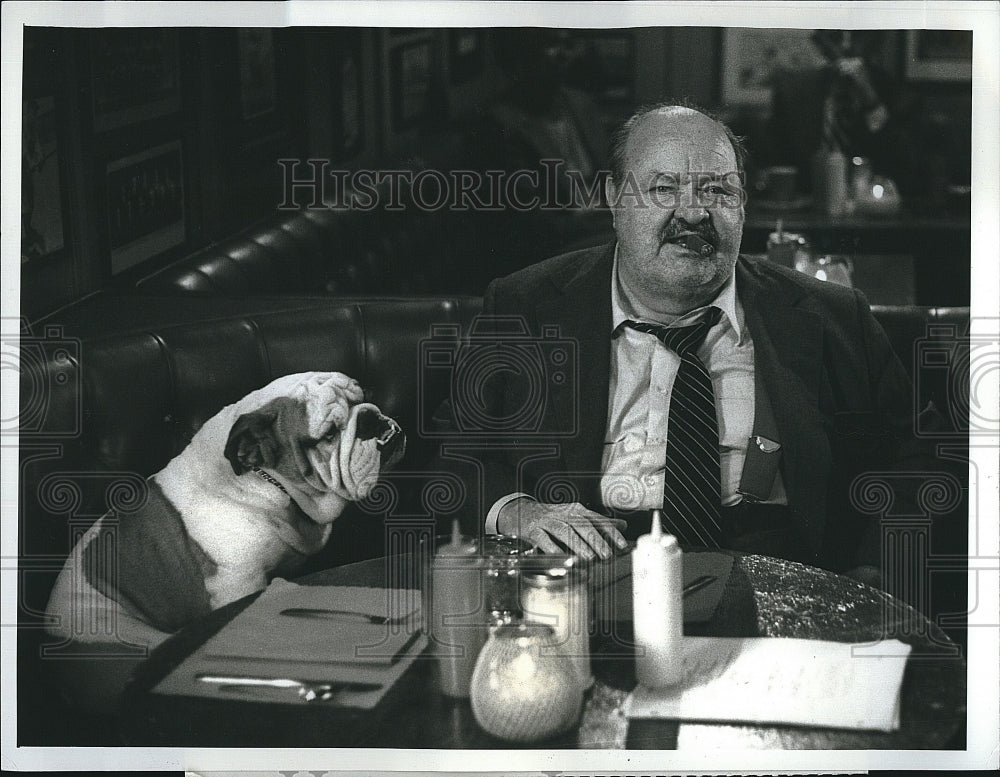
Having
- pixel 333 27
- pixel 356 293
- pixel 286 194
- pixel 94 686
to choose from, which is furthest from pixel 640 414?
pixel 94 686

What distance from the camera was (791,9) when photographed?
6.64 ft

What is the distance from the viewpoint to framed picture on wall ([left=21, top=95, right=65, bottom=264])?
2.03 meters

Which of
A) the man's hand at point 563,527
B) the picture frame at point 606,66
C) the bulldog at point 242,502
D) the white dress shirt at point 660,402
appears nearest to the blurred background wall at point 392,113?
the picture frame at point 606,66

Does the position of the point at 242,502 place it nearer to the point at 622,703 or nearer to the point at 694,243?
the point at 622,703

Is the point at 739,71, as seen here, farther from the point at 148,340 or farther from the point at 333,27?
the point at 148,340

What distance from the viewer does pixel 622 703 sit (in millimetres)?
1961

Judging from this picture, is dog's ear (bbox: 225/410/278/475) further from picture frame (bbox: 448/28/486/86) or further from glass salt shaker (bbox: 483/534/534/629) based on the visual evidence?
picture frame (bbox: 448/28/486/86)

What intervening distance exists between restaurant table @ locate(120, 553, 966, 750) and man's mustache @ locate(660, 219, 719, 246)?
0.53 m

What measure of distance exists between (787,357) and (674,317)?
198 millimetres

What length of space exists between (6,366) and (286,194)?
22.0 inches

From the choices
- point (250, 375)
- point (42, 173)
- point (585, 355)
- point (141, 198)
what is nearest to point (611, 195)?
point (585, 355)

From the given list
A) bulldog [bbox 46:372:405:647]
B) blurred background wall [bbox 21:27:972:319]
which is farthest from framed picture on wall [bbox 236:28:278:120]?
bulldog [bbox 46:372:405:647]

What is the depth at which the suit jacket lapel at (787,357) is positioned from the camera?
2.01 metres

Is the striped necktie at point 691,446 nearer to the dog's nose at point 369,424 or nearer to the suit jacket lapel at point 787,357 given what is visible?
the suit jacket lapel at point 787,357
